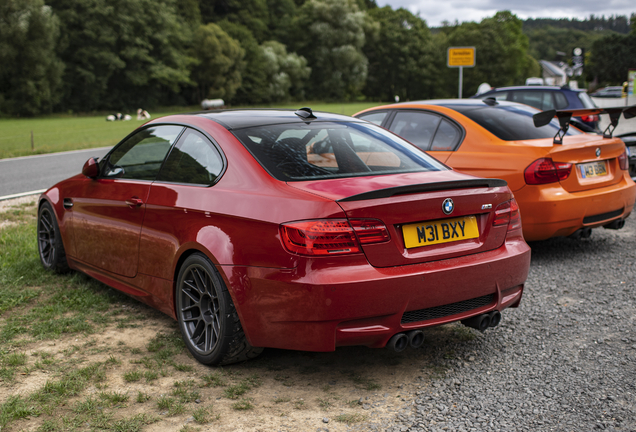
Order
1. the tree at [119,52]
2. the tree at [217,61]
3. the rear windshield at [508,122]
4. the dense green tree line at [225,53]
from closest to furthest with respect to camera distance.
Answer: the rear windshield at [508,122]
the dense green tree line at [225,53]
the tree at [119,52]
the tree at [217,61]

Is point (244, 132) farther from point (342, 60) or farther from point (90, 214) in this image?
point (342, 60)

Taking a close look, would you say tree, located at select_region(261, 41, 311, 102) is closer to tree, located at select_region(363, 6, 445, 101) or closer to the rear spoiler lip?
tree, located at select_region(363, 6, 445, 101)

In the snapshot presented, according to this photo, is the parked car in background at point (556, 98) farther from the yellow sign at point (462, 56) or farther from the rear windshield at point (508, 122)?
the yellow sign at point (462, 56)

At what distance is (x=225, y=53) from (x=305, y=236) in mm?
76524

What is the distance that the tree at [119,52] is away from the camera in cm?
Result: 5894

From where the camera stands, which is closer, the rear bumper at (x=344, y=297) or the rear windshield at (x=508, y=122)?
the rear bumper at (x=344, y=297)

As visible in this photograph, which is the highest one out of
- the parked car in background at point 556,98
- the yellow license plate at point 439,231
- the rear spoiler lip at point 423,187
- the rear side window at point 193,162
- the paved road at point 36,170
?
the parked car in background at point 556,98

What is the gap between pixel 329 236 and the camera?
9.52ft

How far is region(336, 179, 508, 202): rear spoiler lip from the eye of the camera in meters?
2.99

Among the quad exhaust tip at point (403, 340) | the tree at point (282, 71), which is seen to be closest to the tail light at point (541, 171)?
the quad exhaust tip at point (403, 340)

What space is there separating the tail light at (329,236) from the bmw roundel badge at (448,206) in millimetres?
433

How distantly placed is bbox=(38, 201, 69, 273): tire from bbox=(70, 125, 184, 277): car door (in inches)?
16.2

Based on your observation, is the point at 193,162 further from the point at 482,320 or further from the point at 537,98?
the point at 537,98

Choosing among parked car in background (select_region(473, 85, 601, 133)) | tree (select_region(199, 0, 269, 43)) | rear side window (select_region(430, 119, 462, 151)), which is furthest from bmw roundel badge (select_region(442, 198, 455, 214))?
tree (select_region(199, 0, 269, 43))
